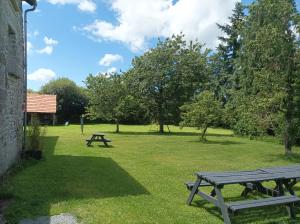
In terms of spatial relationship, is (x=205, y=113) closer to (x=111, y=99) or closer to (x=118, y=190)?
(x=111, y=99)

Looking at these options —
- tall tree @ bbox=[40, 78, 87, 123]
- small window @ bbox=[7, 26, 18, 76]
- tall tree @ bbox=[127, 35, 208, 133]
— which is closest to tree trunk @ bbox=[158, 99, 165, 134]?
tall tree @ bbox=[127, 35, 208, 133]

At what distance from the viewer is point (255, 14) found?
16.4 meters

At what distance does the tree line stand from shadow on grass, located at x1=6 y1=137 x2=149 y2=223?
24.2 ft

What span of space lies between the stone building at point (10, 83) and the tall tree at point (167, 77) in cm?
1901

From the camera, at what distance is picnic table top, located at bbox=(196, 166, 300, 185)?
18.7 feet

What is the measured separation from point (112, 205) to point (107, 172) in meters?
3.60

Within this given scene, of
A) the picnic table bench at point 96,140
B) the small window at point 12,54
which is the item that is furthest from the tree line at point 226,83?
the small window at point 12,54

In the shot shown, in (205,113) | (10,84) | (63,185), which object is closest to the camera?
(63,185)

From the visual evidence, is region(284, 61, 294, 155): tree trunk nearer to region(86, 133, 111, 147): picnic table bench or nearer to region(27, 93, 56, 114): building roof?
region(86, 133, 111, 147): picnic table bench

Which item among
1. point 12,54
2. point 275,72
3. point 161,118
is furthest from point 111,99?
point 12,54

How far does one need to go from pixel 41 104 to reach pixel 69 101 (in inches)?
212

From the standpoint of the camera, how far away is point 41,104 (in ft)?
140

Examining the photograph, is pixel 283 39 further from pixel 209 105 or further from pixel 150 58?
pixel 150 58

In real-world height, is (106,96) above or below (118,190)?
above
